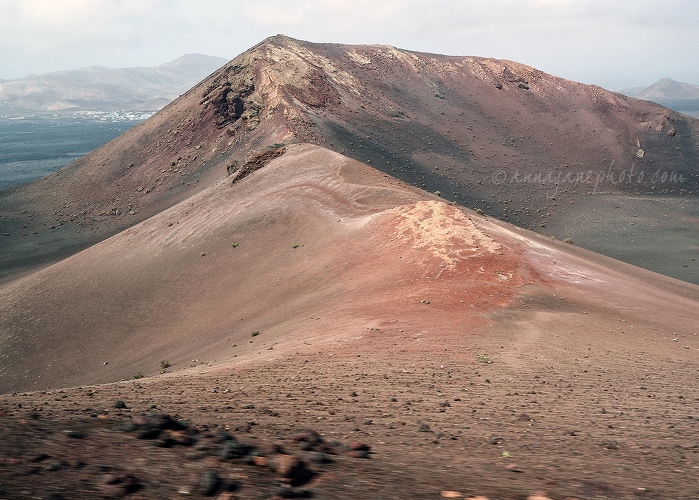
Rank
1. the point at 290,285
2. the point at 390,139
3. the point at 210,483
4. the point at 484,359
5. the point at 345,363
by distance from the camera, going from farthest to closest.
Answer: the point at 390,139 < the point at 290,285 < the point at 484,359 < the point at 345,363 < the point at 210,483

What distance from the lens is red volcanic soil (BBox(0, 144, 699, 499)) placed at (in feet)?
17.7

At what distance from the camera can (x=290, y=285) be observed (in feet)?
65.3

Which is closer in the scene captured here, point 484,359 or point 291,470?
point 291,470

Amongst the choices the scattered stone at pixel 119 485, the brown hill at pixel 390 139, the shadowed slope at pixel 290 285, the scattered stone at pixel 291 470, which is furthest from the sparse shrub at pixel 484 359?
the brown hill at pixel 390 139

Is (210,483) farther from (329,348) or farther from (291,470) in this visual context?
(329,348)

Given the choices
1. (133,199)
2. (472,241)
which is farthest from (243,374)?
(133,199)

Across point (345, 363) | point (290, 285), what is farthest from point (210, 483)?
point (290, 285)

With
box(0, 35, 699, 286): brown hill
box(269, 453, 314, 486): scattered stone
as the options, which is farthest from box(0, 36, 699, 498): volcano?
box(0, 35, 699, 286): brown hill

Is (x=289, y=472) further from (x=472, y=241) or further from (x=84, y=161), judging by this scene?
(x=84, y=161)

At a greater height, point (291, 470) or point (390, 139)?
→ point (390, 139)

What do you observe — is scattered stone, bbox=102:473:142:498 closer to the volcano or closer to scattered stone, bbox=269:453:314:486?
the volcano

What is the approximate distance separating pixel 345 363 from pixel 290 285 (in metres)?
8.93

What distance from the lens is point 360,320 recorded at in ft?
47.9

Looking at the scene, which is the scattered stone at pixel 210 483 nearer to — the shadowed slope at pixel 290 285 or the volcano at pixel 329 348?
the volcano at pixel 329 348
